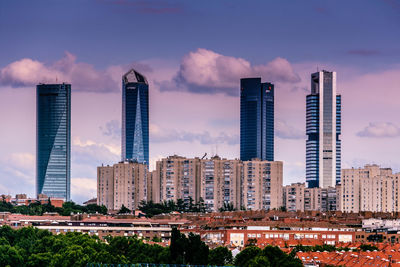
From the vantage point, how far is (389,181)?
16638 cm

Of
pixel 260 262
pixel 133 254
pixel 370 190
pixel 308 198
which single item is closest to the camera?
pixel 260 262

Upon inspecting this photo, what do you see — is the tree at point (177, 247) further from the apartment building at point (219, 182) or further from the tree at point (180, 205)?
the apartment building at point (219, 182)

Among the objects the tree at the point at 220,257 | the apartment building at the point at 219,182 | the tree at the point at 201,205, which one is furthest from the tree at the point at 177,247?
the apartment building at the point at 219,182

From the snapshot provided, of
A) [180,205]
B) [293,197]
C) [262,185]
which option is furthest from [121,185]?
[293,197]

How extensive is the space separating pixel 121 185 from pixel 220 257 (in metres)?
108

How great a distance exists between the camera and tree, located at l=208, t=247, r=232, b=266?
214 ft

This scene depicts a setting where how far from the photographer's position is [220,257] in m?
66.2

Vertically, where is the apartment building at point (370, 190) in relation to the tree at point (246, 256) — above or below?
above

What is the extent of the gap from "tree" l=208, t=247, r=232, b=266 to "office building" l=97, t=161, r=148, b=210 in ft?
340

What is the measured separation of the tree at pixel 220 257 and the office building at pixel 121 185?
103760mm

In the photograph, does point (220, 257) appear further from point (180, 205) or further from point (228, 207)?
point (228, 207)

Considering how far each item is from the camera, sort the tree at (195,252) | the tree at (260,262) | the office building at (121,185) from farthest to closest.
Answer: the office building at (121,185), the tree at (195,252), the tree at (260,262)

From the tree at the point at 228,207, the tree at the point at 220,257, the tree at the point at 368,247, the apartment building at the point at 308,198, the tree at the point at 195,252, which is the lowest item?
the tree at the point at 368,247

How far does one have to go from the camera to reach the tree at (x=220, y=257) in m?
65.2
